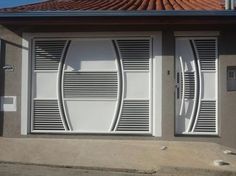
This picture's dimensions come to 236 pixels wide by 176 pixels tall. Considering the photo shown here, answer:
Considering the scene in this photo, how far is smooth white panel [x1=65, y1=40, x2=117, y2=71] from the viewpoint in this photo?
12797mm

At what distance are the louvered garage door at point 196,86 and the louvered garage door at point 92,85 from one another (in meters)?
0.76

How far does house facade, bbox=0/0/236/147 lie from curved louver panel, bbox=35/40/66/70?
25mm

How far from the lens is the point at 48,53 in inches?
510

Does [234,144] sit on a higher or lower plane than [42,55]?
lower

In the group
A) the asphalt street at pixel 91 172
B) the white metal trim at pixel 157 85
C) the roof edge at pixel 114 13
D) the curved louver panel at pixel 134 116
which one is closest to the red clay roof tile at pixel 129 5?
the roof edge at pixel 114 13

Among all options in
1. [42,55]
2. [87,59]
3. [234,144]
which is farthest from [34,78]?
[234,144]

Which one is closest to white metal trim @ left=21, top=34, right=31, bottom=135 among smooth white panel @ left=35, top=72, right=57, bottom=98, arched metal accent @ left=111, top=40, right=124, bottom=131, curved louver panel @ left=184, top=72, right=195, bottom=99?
smooth white panel @ left=35, top=72, right=57, bottom=98

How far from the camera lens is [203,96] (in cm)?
1253

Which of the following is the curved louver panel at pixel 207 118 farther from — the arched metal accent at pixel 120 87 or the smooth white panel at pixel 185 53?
the arched metal accent at pixel 120 87

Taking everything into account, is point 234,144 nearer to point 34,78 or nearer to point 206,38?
point 206,38

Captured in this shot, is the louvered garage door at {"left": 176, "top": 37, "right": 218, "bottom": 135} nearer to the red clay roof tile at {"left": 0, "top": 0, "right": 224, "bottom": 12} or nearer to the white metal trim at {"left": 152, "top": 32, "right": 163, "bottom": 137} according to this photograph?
the white metal trim at {"left": 152, "top": 32, "right": 163, "bottom": 137}

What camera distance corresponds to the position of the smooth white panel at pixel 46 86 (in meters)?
12.9

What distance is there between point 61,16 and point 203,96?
12.9 feet

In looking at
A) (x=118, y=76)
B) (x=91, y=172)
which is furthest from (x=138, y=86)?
(x=91, y=172)
